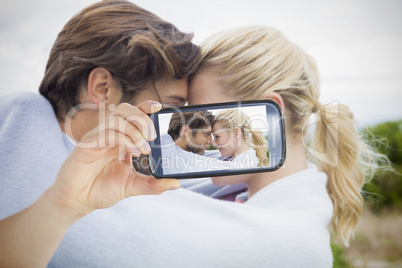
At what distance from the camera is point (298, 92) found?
0.79m

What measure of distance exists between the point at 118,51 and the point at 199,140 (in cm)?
40

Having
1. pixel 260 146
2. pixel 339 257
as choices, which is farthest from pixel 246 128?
pixel 339 257

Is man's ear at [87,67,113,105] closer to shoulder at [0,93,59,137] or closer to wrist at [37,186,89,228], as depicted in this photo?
shoulder at [0,93,59,137]

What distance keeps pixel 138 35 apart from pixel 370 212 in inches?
36.8

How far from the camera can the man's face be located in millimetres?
515

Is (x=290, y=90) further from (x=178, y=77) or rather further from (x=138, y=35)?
(x=138, y=35)

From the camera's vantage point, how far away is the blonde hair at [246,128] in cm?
51

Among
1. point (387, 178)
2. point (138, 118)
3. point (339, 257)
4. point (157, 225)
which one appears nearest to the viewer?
point (138, 118)

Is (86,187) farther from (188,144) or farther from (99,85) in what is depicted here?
(99,85)

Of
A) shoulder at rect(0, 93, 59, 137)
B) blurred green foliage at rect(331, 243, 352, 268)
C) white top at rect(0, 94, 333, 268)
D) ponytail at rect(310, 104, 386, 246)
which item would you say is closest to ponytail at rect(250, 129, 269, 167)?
white top at rect(0, 94, 333, 268)

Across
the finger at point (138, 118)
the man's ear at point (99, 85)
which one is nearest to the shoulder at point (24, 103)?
the man's ear at point (99, 85)

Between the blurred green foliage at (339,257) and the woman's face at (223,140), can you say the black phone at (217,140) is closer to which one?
the woman's face at (223,140)

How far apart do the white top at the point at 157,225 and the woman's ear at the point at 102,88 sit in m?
0.13

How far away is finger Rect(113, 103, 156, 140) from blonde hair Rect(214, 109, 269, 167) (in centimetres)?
11
